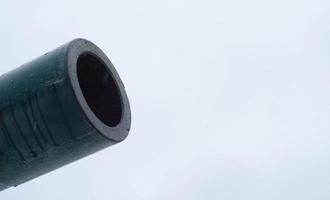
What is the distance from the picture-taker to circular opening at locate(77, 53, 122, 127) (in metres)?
7.38

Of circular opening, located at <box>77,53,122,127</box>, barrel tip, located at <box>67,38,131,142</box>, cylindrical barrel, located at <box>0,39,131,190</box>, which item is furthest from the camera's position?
circular opening, located at <box>77,53,122,127</box>

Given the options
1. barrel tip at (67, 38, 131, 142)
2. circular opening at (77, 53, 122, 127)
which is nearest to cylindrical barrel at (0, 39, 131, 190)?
barrel tip at (67, 38, 131, 142)

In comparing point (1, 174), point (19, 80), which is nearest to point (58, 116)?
point (19, 80)

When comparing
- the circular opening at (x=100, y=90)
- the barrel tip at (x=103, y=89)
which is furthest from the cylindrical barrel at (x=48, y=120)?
the circular opening at (x=100, y=90)

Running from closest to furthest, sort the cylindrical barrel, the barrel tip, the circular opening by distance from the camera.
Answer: the cylindrical barrel, the barrel tip, the circular opening

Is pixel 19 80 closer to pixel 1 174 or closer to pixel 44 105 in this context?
pixel 44 105

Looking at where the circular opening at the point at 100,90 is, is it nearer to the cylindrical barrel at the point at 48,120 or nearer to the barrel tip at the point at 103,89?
the barrel tip at the point at 103,89

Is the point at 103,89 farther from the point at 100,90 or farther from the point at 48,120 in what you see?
the point at 48,120

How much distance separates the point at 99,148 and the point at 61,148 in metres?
0.46

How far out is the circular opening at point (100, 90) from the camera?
738cm

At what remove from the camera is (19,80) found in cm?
677

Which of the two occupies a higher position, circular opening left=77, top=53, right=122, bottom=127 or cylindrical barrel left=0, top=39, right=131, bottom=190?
circular opening left=77, top=53, right=122, bottom=127

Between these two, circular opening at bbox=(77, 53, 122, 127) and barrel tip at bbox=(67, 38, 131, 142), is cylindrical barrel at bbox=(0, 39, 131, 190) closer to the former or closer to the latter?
barrel tip at bbox=(67, 38, 131, 142)

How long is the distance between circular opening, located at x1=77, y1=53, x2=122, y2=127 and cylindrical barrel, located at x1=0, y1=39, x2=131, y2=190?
14cm
